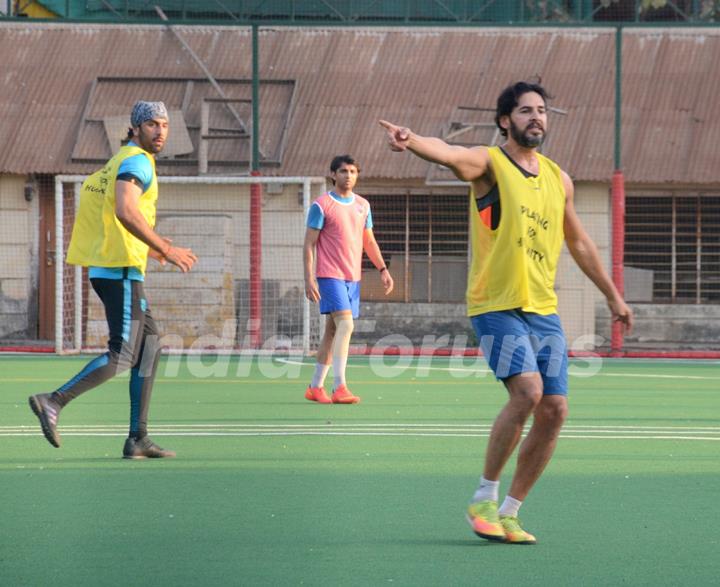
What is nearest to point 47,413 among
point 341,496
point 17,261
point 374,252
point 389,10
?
point 341,496

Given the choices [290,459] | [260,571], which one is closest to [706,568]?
[260,571]

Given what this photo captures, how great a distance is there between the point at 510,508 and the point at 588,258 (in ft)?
4.09

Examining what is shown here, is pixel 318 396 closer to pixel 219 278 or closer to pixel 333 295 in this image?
pixel 333 295

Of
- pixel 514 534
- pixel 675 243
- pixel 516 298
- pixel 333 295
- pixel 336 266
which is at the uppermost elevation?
pixel 675 243

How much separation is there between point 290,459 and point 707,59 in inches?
782

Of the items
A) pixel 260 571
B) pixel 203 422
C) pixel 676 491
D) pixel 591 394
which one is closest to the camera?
pixel 260 571

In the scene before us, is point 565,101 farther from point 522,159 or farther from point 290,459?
point 522,159

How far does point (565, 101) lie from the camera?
90.6ft

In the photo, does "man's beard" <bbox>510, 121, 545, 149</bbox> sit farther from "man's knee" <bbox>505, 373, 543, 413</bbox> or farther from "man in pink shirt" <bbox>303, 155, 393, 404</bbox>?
"man in pink shirt" <bbox>303, 155, 393, 404</bbox>

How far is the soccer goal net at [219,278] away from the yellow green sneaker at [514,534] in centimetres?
1671

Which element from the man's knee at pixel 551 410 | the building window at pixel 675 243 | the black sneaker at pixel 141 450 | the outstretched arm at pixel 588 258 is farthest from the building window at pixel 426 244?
the man's knee at pixel 551 410

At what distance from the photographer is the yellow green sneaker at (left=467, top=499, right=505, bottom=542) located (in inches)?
266

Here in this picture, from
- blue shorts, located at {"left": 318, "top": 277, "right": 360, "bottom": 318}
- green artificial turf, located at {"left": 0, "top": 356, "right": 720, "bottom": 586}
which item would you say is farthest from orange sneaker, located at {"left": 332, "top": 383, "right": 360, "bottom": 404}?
blue shorts, located at {"left": 318, "top": 277, "right": 360, "bottom": 318}

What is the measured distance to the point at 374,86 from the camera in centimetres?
2811
